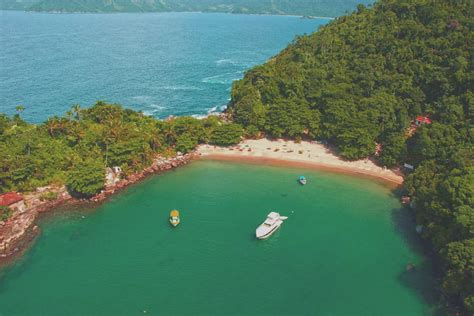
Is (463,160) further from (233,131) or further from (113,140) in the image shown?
(113,140)

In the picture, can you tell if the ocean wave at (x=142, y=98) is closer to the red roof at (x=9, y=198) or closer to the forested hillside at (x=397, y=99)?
the forested hillside at (x=397, y=99)

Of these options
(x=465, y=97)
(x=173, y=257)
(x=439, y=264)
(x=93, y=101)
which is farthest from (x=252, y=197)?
(x=93, y=101)

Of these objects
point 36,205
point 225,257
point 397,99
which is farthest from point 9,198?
point 397,99

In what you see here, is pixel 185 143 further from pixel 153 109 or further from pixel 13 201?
pixel 153 109

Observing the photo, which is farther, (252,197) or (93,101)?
(93,101)

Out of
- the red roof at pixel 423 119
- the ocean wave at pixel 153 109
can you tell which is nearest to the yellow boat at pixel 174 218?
the ocean wave at pixel 153 109

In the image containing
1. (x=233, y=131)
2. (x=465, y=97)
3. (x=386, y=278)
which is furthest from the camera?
(x=233, y=131)

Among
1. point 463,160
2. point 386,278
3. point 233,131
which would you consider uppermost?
point 463,160

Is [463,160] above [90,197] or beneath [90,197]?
above

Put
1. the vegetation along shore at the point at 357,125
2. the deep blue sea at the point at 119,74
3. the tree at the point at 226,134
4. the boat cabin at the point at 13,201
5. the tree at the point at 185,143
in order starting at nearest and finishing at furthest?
the vegetation along shore at the point at 357,125, the boat cabin at the point at 13,201, the tree at the point at 185,143, the tree at the point at 226,134, the deep blue sea at the point at 119,74
